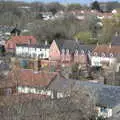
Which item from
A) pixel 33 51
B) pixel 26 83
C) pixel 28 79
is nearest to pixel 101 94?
pixel 26 83

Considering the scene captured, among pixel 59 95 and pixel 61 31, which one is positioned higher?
pixel 61 31

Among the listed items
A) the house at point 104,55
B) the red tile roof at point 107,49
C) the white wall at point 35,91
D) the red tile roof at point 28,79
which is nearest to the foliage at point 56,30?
the red tile roof at point 107,49

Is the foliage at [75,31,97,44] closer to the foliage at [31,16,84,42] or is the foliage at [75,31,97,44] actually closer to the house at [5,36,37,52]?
the foliage at [31,16,84,42]

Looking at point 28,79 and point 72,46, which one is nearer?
point 28,79

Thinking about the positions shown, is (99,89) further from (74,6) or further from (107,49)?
(74,6)

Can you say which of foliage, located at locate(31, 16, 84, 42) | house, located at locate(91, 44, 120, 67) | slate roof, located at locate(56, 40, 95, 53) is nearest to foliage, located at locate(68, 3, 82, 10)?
foliage, located at locate(31, 16, 84, 42)

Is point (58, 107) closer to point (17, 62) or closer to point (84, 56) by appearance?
point (17, 62)

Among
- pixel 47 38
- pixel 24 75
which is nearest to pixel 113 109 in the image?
pixel 24 75
